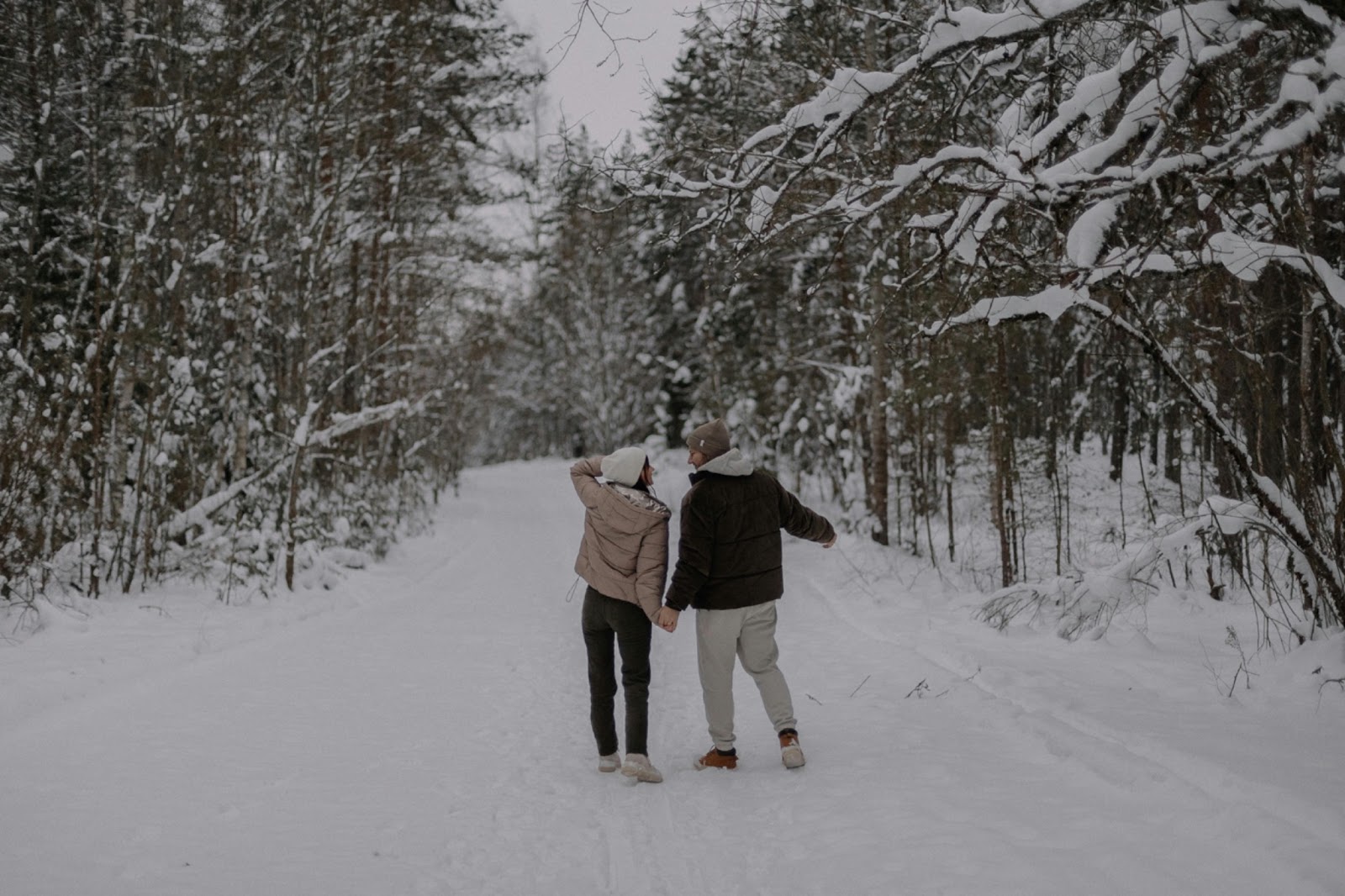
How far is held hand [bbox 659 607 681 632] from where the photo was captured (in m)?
4.69

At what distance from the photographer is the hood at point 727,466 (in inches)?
199

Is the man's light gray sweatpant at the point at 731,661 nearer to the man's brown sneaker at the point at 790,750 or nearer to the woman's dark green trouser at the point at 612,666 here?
the man's brown sneaker at the point at 790,750

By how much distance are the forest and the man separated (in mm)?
1404

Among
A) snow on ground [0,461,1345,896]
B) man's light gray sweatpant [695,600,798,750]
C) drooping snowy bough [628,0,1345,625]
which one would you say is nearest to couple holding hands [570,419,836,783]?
man's light gray sweatpant [695,600,798,750]

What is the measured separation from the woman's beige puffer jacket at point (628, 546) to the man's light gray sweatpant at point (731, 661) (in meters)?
0.35

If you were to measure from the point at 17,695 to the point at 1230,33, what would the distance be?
7.76 meters

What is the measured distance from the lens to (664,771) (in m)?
5.07

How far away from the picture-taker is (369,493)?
15844 millimetres

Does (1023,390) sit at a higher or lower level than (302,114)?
lower

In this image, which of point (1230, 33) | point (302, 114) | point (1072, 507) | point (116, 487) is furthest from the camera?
point (1072, 507)

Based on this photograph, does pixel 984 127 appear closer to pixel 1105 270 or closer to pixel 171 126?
pixel 1105 270

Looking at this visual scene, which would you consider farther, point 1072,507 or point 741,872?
point 1072,507

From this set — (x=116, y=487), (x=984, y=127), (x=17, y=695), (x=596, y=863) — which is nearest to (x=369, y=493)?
(x=116, y=487)

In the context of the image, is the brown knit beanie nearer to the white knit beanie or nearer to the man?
the man
